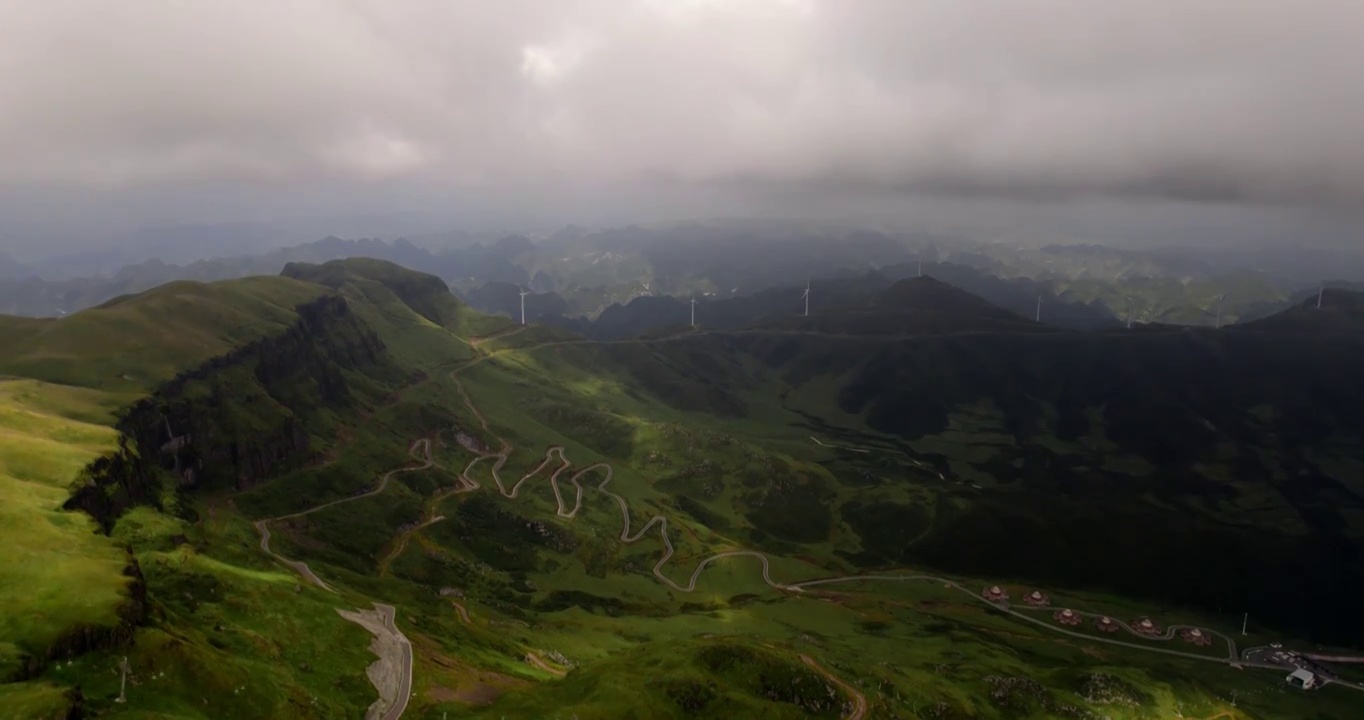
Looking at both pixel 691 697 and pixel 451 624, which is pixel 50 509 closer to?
pixel 451 624

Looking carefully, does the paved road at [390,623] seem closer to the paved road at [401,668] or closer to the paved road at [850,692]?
the paved road at [401,668]

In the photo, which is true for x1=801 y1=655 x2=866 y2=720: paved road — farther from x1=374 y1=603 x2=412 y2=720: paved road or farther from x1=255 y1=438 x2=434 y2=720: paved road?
x1=255 y1=438 x2=434 y2=720: paved road

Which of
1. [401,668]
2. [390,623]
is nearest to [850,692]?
[401,668]

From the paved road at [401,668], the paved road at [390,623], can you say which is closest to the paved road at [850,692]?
the paved road at [401,668]

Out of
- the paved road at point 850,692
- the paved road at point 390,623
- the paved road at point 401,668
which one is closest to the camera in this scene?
the paved road at point 401,668

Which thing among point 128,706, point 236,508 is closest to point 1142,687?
point 128,706

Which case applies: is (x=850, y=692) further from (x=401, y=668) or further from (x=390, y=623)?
(x=390, y=623)

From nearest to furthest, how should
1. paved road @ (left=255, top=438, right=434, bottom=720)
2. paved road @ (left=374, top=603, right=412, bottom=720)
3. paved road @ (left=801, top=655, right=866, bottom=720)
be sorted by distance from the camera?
paved road @ (left=374, top=603, right=412, bottom=720) < paved road @ (left=255, top=438, right=434, bottom=720) < paved road @ (left=801, top=655, right=866, bottom=720)

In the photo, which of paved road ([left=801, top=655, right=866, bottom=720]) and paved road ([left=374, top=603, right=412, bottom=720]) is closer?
paved road ([left=374, top=603, right=412, bottom=720])

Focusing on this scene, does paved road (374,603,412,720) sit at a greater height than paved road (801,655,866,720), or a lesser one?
greater

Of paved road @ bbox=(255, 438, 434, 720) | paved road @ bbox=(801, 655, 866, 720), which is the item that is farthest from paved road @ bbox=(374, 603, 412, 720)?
paved road @ bbox=(801, 655, 866, 720)

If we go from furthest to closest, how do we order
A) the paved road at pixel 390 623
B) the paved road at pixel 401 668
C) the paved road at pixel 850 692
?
the paved road at pixel 850 692 < the paved road at pixel 390 623 < the paved road at pixel 401 668
